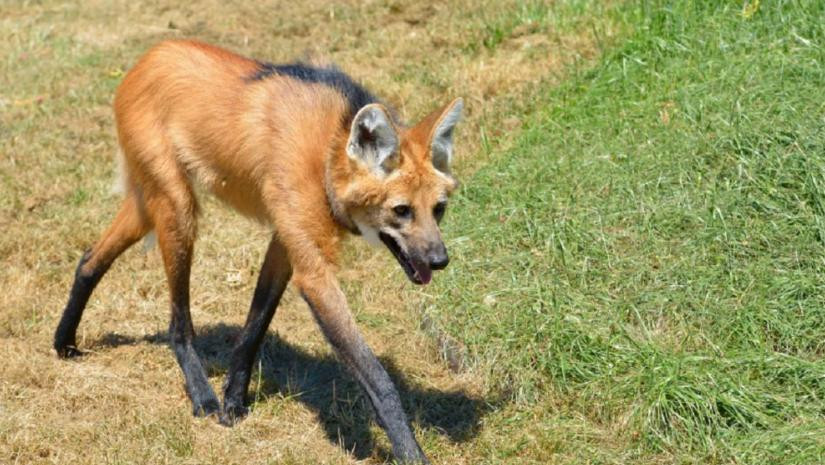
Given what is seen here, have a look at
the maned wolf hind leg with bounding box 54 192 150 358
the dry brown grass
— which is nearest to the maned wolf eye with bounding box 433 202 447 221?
the dry brown grass

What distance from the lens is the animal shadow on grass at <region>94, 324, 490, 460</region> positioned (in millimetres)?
4770

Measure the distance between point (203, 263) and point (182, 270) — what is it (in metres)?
1.34

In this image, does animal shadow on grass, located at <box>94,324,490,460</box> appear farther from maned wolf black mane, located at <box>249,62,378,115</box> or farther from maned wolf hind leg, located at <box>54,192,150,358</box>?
maned wolf black mane, located at <box>249,62,378,115</box>

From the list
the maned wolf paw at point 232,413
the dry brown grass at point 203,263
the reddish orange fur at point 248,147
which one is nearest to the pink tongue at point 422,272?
the reddish orange fur at point 248,147

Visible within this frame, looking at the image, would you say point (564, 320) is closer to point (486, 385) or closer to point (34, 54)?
point (486, 385)

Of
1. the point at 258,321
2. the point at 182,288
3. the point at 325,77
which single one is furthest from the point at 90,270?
the point at 325,77

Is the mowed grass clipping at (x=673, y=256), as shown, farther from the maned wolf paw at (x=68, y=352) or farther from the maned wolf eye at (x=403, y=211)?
the maned wolf paw at (x=68, y=352)

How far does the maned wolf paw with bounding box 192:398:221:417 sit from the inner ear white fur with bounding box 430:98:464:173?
5.14 ft

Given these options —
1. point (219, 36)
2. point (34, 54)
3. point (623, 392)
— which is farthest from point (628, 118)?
point (34, 54)

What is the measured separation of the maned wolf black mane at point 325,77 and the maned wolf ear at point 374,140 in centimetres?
34

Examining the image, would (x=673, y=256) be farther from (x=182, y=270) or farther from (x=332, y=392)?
(x=182, y=270)

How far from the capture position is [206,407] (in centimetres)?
492

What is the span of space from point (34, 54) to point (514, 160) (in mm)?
5009

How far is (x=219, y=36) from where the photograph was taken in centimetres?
928
